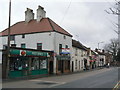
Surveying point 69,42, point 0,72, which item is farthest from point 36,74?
point 69,42

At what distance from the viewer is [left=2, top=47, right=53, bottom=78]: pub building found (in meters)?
25.6

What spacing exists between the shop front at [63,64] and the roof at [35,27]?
15.5 ft

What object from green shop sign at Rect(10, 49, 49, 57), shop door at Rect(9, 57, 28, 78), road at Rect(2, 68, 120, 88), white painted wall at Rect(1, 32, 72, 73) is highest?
white painted wall at Rect(1, 32, 72, 73)

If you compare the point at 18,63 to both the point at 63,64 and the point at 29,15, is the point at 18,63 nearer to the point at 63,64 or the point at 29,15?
the point at 63,64

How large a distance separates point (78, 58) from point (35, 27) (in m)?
14.8

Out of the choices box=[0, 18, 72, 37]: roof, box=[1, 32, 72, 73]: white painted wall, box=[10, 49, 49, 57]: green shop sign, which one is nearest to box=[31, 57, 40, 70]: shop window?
box=[10, 49, 49, 57]: green shop sign

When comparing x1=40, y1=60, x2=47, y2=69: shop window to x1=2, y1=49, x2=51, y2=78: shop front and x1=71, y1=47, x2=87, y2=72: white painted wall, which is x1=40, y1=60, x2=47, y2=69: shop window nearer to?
x1=2, y1=49, x2=51, y2=78: shop front

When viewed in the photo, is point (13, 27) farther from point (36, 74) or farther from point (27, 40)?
point (36, 74)

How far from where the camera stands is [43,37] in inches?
1393

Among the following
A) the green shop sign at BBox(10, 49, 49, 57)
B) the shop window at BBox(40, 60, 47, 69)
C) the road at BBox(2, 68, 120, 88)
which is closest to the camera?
the road at BBox(2, 68, 120, 88)

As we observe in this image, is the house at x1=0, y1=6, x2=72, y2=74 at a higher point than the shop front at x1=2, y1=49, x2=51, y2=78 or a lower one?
higher

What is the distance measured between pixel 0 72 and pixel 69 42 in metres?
19.5

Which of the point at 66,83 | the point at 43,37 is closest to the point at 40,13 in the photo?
the point at 43,37

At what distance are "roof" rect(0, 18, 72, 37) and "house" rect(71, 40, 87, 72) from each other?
7.41m
